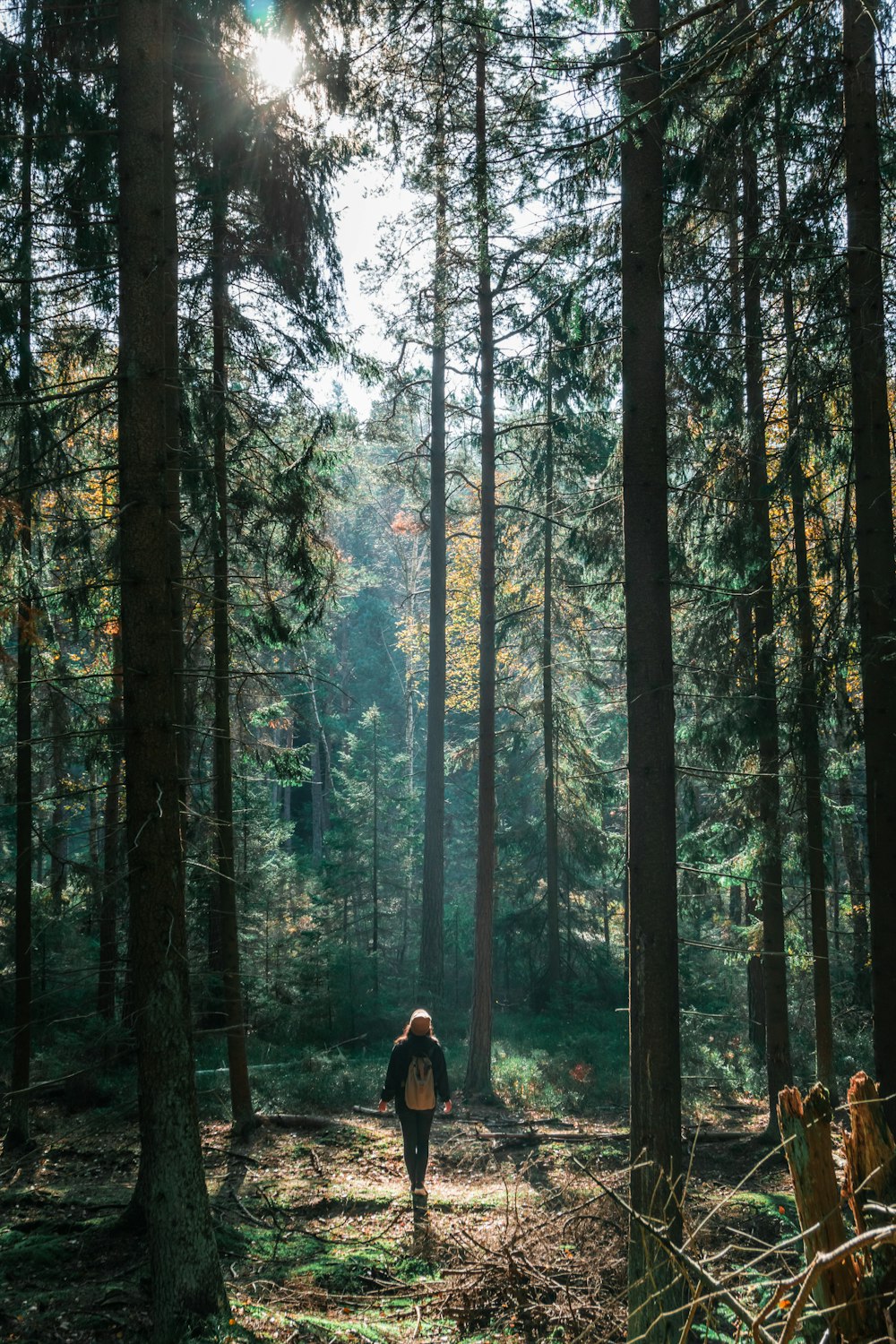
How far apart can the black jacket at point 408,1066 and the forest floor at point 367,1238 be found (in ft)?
3.16

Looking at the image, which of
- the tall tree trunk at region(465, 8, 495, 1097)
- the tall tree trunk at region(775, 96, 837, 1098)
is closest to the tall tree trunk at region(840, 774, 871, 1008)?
the tall tree trunk at region(775, 96, 837, 1098)

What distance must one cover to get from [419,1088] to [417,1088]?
0.08 ft

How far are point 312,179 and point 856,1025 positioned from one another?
572 inches

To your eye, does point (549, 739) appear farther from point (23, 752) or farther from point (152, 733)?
point (152, 733)

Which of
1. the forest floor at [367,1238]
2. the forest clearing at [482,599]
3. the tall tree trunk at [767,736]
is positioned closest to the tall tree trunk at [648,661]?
the forest clearing at [482,599]

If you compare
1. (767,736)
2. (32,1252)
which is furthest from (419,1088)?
(767,736)

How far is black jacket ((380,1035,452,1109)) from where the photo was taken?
26.7 feet

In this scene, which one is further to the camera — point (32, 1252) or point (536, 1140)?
point (536, 1140)

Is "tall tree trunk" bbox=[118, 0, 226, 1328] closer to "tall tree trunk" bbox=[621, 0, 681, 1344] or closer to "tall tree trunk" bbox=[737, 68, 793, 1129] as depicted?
"tall tree trunk" bbox=[621, 0, 681, 1344]

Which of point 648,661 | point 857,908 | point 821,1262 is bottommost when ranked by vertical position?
point 857,908

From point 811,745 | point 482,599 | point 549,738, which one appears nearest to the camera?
point 811,745

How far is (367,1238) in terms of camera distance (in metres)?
7.22

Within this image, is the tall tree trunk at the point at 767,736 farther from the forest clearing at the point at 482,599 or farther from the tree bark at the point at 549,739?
the tree bark at the point at 549,739

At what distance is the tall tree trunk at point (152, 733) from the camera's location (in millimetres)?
5156
